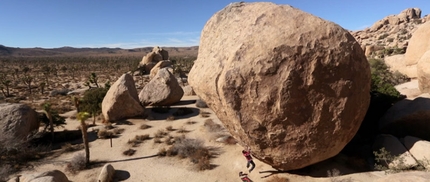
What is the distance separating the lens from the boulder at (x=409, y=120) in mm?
11508

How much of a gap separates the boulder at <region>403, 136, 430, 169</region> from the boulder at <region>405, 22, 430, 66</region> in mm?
13317

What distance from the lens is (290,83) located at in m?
8.80

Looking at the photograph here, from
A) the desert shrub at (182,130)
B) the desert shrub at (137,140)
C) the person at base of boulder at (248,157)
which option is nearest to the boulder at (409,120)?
the person at base of boulder at (248,157)

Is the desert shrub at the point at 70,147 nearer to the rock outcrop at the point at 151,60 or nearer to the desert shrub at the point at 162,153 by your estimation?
the desert shrub at the point at 162,153

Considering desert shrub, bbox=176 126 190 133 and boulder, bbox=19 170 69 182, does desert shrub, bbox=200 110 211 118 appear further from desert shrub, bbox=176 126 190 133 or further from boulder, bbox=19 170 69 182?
boulder, bbox=19 170 69 182

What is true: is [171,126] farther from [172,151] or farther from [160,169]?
[160,169]

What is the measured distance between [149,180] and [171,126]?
7.52 metres

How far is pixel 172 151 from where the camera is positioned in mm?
14688

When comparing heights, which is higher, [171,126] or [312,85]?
[312,85]

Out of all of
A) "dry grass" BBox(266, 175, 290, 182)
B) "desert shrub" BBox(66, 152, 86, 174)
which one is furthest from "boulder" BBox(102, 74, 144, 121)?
"dry grass" BBox(266, 175, 290, 182)

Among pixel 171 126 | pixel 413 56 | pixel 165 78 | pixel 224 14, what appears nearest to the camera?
pixel 224 14

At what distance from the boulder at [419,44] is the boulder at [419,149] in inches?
524

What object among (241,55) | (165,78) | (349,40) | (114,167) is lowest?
(114,167)

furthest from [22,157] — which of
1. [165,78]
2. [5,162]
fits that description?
[165,78]
